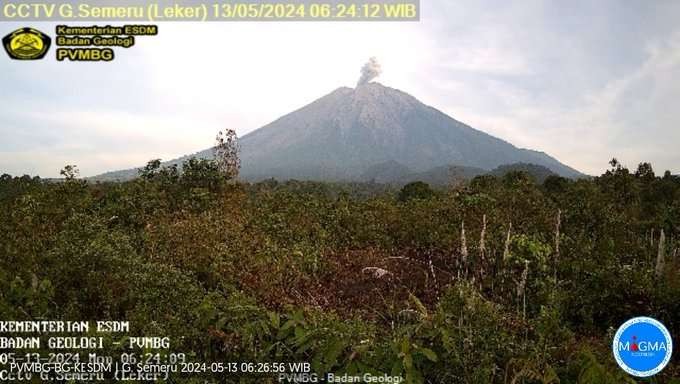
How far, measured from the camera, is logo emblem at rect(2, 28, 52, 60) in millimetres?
4926

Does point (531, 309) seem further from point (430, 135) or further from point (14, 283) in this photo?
point (430, 135)

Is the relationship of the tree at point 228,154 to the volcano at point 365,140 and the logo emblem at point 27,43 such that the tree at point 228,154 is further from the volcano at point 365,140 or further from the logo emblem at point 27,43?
the volcano at point 365,140

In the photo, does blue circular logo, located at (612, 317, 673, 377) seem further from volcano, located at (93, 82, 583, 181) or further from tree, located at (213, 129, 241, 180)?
volcano, located at (93, 82, 583, 181)

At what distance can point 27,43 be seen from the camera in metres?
5.00

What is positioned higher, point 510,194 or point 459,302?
point 510,194

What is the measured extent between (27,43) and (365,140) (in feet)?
489

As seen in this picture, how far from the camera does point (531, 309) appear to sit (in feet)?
15.9

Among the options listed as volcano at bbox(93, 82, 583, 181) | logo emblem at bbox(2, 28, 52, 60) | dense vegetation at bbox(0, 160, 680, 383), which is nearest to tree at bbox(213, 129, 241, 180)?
dense vegetation at bbox(0, 160, 680, 383)

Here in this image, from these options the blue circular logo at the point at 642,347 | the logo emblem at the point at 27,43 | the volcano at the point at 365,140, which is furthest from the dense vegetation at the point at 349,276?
the volcano at the point at 365,140

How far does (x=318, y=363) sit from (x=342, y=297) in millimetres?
2411

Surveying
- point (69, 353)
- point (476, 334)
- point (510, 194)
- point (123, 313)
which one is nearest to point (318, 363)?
point (476, 334)

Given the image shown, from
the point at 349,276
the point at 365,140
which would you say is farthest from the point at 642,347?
the point at 365,140

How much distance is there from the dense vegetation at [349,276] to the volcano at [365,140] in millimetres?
108422

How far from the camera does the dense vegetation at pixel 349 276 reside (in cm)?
326
